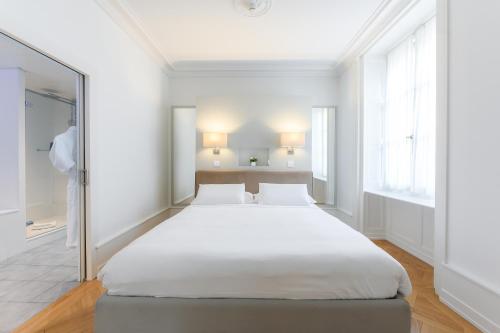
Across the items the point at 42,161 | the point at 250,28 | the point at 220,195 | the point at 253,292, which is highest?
the point at 250,28

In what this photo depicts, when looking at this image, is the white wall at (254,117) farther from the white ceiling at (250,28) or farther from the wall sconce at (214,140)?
the white ceiling at (250,28)

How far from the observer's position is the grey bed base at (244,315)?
1.52 m

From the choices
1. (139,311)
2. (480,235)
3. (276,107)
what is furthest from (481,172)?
(276,107)

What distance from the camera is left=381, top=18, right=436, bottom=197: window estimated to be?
2.93m

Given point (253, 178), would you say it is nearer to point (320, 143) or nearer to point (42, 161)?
point (320, 143)

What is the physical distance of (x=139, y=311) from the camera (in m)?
1.54

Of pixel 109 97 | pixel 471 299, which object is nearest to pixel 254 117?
pixel 109 97

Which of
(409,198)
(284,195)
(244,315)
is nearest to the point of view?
(244,315)

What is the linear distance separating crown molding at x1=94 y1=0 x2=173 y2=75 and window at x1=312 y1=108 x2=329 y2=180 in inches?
107

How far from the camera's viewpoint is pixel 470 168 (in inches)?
74.8

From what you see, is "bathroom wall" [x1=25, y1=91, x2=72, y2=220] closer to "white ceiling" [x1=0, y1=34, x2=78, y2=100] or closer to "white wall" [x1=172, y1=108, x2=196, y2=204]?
"white ceiling" [x1=0, y1=34, x2=78, y2=100]

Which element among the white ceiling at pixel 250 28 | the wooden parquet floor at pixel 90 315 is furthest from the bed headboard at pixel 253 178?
the wooden parquet floor at pixel 90 315

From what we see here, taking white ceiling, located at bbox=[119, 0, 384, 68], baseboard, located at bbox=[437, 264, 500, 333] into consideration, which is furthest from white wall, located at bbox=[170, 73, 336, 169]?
baseboard, located at bbox=[437, 264, 500, 333]

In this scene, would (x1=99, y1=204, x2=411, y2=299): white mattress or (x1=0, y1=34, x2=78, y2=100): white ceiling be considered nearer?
(x1=99, y1=204, x2=411, y2=299): white mattress
